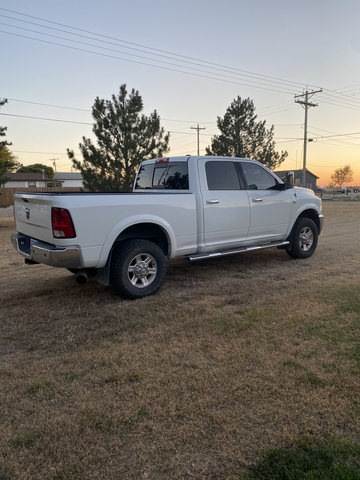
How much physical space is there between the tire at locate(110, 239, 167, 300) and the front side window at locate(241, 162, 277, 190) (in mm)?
2272

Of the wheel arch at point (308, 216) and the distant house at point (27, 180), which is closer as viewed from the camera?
the wheel arch at point (308, 216)

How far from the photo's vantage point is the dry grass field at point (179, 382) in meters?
2.13

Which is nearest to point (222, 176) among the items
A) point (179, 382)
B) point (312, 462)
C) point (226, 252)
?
point (226, 252)

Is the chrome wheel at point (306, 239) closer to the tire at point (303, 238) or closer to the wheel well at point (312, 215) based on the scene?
the tire at point (303, 238)

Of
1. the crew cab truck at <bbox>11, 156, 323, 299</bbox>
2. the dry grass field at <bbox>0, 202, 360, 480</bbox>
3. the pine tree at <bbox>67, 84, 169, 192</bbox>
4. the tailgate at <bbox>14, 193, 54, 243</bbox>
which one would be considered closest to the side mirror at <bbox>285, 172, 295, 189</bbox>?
the crew cab truck at <bbox>11, 156, 323, 299</bbox>

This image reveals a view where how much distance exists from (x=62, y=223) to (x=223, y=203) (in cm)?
260

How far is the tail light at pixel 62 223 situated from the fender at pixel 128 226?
462 mm

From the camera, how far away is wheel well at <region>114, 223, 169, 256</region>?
4.98 metres

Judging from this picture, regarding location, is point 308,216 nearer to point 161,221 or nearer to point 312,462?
point 161,221

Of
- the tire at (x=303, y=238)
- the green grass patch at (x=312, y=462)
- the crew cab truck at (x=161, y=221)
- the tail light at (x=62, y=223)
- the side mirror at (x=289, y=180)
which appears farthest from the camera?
the tire at (x=303, y=238)

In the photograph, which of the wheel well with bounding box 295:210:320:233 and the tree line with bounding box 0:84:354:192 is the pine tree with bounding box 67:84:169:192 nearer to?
the tree line with bounding box 0:84:354:192

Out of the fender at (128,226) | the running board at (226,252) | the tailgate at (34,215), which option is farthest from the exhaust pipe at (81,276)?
the running board at (226,252)

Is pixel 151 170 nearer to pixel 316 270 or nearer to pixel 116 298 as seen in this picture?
pixel 116 298

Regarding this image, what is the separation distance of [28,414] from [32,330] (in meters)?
1.60
